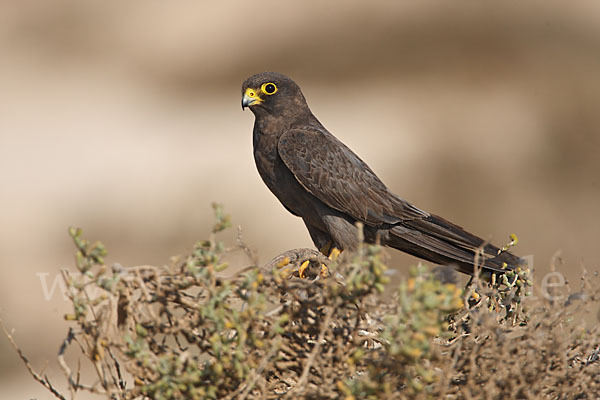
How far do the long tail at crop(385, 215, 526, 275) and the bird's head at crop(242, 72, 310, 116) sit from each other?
1.23m

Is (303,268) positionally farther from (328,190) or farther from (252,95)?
(252,95)

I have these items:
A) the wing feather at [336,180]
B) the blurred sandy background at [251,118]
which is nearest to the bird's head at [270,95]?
the wing feather at [336,180]

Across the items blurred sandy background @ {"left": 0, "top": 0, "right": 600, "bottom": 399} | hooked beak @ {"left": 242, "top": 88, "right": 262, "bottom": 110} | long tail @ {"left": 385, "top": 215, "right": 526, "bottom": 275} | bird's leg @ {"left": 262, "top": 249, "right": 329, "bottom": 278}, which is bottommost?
bird's leg @ {"left": 262, "top": 249, "right": 329, "bottom": 278}

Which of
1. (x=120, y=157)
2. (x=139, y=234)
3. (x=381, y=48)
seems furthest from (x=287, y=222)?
(x=381, y=48)

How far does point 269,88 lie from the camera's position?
5328 mm

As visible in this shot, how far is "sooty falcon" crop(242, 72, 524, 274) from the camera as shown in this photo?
495cm

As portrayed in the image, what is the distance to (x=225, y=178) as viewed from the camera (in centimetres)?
1291

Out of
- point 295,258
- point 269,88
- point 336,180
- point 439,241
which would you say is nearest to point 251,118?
point 269,88

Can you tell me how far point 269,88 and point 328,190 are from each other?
944mm

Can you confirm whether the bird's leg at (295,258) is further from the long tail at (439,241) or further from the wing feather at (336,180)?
the long tail at (439,241)

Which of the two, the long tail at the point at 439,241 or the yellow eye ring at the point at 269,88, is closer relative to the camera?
the long tail at the point at 439,241

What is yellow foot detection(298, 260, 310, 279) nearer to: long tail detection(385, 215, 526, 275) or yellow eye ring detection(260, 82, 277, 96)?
long tail detection(385, 215, 526, 275)

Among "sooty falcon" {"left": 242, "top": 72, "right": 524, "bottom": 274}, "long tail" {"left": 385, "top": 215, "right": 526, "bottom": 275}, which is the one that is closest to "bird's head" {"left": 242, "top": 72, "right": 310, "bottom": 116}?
"sooty falcon" {"left": 242, "top": 72, "right": 524, "bottom": 274}

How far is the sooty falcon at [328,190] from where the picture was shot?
4949mm
